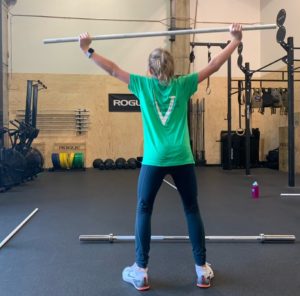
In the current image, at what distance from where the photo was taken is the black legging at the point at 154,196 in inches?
79.0

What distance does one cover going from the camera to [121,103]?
32.4ft

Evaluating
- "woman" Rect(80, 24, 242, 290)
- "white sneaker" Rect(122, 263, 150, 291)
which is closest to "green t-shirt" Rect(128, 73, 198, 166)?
"woman" Rect(80, 24, 242, 290)

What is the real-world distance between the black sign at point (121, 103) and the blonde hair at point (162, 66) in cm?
787

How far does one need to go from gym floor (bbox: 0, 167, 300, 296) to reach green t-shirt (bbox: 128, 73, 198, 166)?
2.50ft

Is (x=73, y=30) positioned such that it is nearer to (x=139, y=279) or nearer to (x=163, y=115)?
→ (x=163, y=115)

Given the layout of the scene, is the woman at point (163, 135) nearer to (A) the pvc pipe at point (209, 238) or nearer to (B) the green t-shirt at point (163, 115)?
(B) the green t-shirt at point (163, 115)

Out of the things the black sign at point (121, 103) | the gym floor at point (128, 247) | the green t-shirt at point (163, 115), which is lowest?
the gym floor at point (128, 247)

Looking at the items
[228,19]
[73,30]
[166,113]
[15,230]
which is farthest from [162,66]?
[228,19]

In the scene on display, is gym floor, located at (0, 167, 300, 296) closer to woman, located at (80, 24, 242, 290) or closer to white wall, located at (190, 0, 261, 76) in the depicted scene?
woman, located at (80, 24, 242, 290)

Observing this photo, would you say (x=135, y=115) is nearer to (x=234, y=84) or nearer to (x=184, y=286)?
(x=234, y=84)

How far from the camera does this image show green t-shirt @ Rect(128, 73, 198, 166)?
2.00 m

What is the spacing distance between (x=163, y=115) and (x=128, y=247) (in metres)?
1.27

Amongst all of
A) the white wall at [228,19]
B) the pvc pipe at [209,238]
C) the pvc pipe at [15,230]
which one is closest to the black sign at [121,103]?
the white wall at [228,19]

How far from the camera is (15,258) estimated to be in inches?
104
